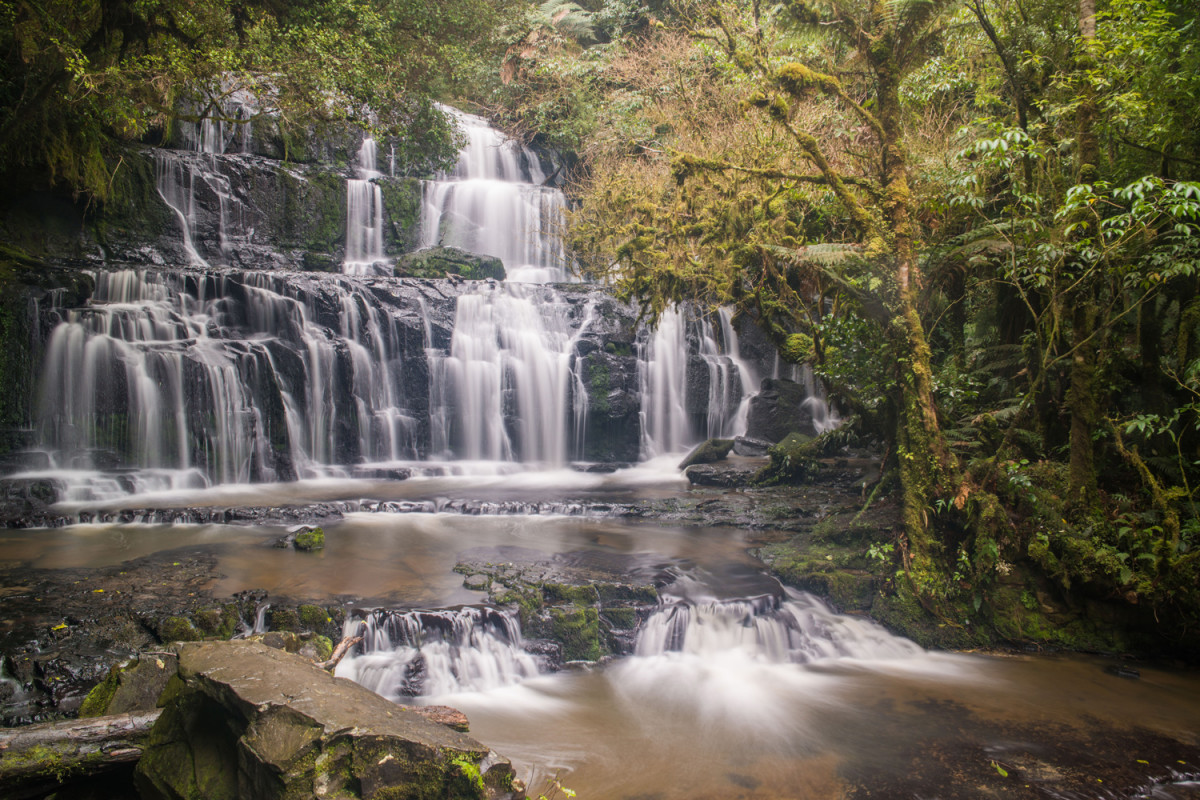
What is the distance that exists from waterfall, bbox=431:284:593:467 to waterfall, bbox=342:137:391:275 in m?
4.60

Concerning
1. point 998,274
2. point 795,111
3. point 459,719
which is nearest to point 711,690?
point 459,719

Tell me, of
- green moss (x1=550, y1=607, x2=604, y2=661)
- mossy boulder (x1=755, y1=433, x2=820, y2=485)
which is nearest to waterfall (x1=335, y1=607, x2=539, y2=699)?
green moss (x1=550, y1=607, x2=604, y2=661)

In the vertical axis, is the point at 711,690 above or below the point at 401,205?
below

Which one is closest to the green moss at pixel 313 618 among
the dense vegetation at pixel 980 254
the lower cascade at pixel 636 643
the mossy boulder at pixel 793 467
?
the lower cascade at pixel 636 643

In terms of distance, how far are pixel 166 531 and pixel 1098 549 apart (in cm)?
1073

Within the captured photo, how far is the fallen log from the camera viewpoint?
11.5 ft

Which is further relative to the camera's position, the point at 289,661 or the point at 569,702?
the point at 569,702

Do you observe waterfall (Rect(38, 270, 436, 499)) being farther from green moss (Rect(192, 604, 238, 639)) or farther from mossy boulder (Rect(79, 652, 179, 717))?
mossy boulder (Rect(79, 652, 179, 717))

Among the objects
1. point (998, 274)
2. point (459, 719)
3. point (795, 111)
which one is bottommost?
point (459, 719)

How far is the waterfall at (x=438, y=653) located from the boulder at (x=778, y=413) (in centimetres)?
1078

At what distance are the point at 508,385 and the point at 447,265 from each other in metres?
4.77

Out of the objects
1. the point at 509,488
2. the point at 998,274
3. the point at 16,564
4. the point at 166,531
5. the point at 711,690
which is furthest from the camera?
the point at 509,488

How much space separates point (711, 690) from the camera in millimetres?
6191

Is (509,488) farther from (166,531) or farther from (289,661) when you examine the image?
(289,661)
